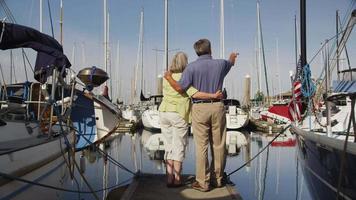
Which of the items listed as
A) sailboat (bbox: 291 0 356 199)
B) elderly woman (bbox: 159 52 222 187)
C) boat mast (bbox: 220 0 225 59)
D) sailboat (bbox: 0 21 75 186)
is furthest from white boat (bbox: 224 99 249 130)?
elderly woman (bbox: 159 52 222 187)

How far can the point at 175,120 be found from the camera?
17.2 feet

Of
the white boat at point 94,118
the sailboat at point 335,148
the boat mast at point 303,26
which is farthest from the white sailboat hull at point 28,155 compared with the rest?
the boat mast at point 303,26

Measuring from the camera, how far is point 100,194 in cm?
855

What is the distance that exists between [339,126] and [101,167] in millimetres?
8270

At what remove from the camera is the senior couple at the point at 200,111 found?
500 centimetres

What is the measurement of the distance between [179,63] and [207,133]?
104 cm

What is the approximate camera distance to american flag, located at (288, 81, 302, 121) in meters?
8.56

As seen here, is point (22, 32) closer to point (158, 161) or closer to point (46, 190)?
point (46, 190)

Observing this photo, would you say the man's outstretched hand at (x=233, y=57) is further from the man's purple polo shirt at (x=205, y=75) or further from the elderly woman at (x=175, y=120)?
the elderly woman at (x=175, y=120)

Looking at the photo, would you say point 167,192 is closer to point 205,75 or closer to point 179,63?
point 205,75

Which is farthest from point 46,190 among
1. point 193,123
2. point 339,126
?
point 339,126

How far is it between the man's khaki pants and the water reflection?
2080mm

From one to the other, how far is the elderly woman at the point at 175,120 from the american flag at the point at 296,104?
396 centimetres

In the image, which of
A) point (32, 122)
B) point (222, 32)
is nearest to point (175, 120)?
point (32, 122)
